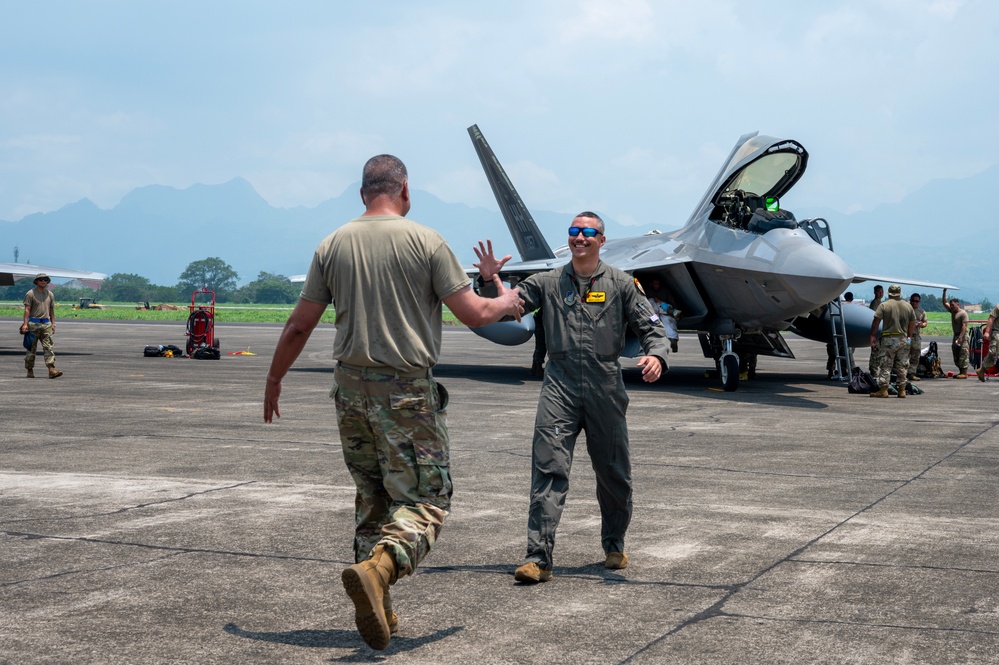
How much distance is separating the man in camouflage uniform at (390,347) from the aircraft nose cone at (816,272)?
1353 centimetres

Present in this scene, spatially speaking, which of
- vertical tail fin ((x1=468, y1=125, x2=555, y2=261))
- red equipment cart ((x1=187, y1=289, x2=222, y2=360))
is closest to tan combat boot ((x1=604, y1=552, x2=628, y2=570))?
vertical tail fin ((x1=468, y1=125, x2=555, y2=261))

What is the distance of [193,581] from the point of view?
5.75 m

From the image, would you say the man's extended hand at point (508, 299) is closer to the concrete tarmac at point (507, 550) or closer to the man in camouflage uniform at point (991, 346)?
the concrete tarmac at point (507, 550)

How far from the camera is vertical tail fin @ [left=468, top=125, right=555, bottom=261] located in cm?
2739

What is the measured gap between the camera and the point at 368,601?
4387 millimetres

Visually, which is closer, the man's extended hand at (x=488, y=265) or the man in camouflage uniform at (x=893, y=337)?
the man's extended hand at (x=488, y=265)

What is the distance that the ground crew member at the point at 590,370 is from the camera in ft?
20.1

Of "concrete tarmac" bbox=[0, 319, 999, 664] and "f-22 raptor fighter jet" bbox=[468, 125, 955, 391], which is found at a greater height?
"f-22 raptor fighter jet" bbox=[468, 125, 955, 391]

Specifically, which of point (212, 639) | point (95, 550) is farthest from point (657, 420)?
point (212, 639)

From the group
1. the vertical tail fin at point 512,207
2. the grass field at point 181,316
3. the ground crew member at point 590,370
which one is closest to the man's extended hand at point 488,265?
the ground crew member at point 590,370

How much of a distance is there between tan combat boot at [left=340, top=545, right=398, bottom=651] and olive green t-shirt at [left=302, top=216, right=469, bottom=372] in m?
0.92

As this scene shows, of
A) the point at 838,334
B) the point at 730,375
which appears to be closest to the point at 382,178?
the point at 730,375

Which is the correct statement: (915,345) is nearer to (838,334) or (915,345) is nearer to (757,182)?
(838,334)

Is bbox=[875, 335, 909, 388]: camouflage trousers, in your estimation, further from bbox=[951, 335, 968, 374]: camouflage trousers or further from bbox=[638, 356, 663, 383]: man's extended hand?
bbox=[638, 356, 663, 383]: man's extended hand
